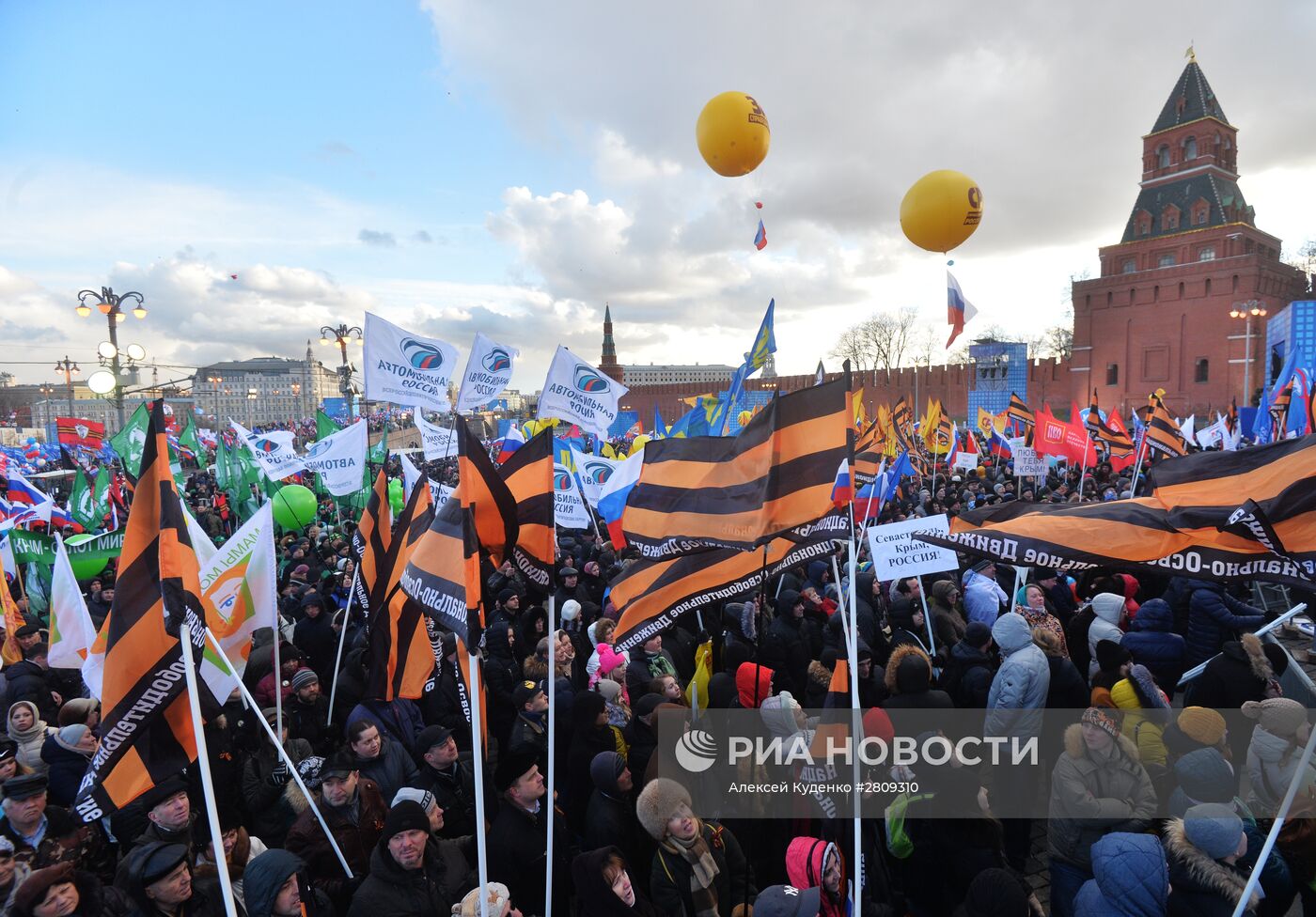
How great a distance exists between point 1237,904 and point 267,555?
209 inches

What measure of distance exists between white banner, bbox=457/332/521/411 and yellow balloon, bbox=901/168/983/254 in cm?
494

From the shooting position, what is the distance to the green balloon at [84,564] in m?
8.20

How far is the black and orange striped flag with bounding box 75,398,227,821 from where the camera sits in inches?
119

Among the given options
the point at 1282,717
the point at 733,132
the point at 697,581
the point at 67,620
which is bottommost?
the point at 1282,717

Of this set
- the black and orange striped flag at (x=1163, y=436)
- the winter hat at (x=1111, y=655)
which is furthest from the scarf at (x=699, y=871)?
the black and orange striped flag at (x=1163, y=436)

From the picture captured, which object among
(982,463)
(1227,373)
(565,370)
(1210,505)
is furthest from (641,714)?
(1227,373)

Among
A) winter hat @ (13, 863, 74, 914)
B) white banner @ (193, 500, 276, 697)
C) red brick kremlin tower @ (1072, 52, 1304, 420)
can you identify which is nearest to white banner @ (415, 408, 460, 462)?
white banner @ (193, 500, 276, 697)

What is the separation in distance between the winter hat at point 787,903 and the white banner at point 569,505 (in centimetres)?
639

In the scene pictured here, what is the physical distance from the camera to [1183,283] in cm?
4725

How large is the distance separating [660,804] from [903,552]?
10.4ft

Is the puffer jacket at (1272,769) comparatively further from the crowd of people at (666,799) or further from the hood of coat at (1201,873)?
the hood of coat at (1201,873)

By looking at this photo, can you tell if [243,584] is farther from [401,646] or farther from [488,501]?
[488,501]

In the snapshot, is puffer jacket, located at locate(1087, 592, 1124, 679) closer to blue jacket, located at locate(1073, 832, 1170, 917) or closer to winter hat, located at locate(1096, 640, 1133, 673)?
winter hat, located at locate(1096, 640, 1133, 673)

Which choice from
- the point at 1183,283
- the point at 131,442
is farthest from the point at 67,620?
the point at 1183,283
